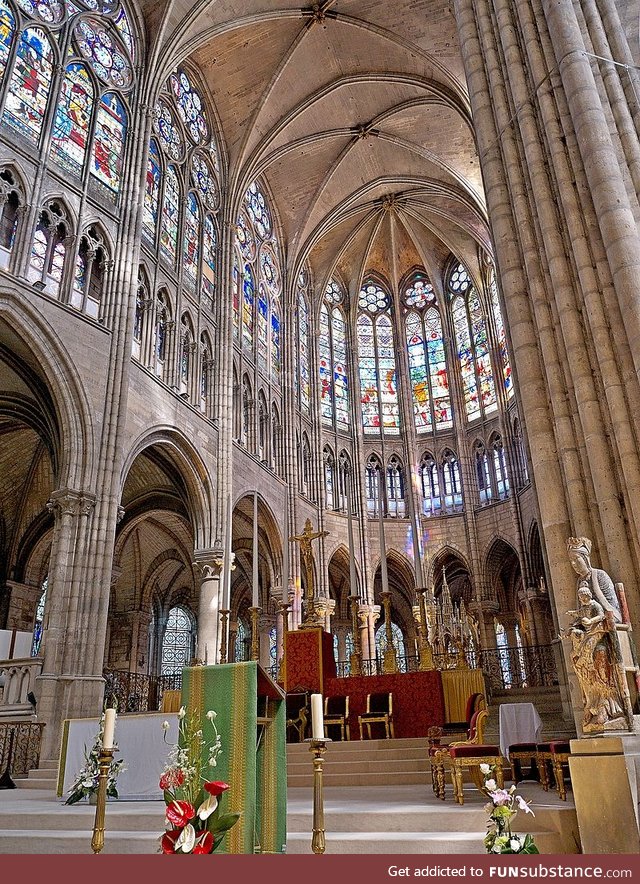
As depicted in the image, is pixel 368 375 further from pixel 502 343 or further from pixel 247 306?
pixel 247 306

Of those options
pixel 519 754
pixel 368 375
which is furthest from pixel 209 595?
pixel 368 375

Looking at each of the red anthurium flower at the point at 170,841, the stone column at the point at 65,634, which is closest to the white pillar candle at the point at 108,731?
the red anthurium flower at the point at 170,841

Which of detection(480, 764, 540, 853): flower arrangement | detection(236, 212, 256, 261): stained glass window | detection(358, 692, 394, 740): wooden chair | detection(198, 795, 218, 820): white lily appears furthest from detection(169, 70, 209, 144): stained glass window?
detection(480, 764, 540, 853): flower arrangement

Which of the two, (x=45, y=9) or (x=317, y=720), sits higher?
(x=45, y=9)

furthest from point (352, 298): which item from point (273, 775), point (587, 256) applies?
point (273, 775)

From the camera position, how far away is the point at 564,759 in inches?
218

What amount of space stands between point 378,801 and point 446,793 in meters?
0.94

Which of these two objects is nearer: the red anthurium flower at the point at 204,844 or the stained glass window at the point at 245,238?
the red anthurium flower at the point at 204,844

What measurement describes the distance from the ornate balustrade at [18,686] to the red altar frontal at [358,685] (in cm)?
405

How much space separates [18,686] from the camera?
11219 mm

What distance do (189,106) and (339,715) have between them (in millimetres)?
16083

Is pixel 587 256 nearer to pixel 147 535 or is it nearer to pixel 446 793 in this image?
pixel 446 793

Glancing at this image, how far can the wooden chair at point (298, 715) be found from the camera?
384 inches

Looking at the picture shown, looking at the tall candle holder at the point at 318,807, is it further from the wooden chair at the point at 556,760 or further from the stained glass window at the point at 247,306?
the stained glass window at the point at 247,306
